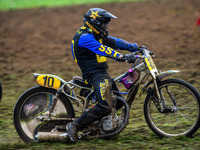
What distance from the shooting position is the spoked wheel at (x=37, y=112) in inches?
211

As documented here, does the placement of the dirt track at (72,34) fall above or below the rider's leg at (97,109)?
above

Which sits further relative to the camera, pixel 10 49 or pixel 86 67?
pixel 10 49

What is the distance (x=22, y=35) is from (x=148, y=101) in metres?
9.81

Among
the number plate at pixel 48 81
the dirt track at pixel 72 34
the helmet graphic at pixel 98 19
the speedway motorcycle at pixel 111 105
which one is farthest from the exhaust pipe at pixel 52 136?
the dirt track at pixel 72 34

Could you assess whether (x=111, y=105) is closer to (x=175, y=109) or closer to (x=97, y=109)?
(x=97, y=109)

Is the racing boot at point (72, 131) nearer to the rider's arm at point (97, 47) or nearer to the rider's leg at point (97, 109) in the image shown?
the rider's leg at point (97, 109)

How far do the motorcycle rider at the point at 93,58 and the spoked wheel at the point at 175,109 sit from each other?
68 centimetres

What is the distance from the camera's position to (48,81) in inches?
209

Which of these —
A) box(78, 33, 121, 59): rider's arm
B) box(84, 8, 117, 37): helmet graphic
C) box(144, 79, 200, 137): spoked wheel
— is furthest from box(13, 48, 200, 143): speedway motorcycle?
box(84, 8, 117, 37): helmet graphic

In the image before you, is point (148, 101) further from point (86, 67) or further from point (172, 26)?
point (172, 26)

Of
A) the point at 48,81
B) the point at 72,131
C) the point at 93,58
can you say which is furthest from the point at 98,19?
the point at 72,131

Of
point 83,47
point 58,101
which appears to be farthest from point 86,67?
point 58,101

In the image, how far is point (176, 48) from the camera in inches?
447

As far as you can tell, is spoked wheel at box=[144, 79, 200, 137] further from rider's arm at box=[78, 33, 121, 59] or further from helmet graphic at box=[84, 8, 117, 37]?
helmet graphic at box=[84, 8, 117, 37]
